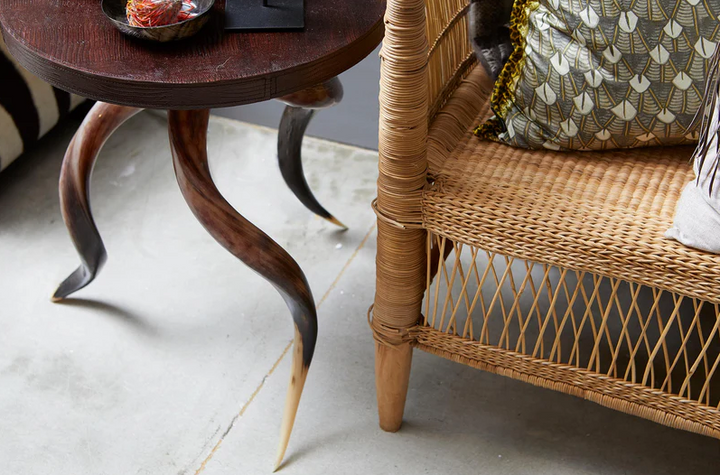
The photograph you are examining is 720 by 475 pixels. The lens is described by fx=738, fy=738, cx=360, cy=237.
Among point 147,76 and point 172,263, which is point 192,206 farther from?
point 172,263

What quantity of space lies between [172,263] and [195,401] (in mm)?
357

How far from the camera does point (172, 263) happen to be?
152 centimetres

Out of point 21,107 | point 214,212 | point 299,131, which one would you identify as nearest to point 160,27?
point 214,212

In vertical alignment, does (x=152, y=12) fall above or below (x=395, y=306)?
above

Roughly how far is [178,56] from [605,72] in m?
0.56

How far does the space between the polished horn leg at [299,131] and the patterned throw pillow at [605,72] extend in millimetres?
286

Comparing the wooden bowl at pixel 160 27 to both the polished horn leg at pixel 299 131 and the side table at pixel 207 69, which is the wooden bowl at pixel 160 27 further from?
the polished horn leg at pixel 299 131

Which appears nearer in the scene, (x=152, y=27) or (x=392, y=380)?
(x=152, y=27)

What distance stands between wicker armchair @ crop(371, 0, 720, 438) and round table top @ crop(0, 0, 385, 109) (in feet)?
0.34

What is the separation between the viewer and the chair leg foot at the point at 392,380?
1.12m

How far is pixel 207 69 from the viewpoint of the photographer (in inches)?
34.9

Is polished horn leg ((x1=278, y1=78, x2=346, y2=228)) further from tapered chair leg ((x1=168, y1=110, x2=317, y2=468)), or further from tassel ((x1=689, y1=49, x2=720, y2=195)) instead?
tassel ((x1=689, y1=49, x2=720, y2=195))

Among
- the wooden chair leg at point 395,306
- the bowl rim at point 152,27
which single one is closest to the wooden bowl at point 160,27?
the bowl rim at point 152,27

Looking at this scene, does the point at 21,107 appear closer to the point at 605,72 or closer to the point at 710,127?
the point at 605,72
